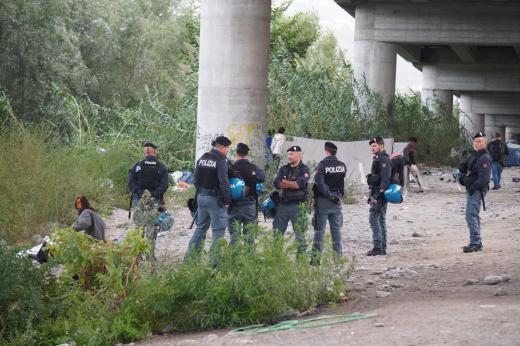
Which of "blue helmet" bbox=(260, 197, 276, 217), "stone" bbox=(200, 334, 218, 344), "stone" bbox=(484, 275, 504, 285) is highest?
"blue helmet" bbox=(260, 197, 276, 217)

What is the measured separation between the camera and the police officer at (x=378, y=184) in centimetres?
1545

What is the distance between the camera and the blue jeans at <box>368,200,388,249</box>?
15.7 meters

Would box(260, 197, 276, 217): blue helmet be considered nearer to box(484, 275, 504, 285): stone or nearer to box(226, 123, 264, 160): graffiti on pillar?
box(484, 275, 504, 285): stone

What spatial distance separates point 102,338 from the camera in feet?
34.4

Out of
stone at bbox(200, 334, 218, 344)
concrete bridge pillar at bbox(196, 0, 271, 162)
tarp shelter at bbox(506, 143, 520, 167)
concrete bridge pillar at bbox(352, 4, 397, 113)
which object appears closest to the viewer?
stone at bbox(200, 334, 218, 344)

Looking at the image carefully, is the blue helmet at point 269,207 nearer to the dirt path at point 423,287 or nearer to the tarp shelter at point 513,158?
the dirt path at point 423,287

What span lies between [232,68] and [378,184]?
5.26 m

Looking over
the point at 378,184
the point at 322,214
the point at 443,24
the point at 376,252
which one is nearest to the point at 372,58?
the point at 443,24

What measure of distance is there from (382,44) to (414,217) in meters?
19.1

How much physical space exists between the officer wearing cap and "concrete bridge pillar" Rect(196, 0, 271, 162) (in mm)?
5223

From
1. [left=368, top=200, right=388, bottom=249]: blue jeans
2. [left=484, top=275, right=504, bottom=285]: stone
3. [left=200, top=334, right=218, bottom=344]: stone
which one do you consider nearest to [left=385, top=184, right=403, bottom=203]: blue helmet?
[left=368, top=200, right=388, bottom=249]: blue jeans

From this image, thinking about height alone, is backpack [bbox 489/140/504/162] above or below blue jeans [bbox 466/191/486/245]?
above

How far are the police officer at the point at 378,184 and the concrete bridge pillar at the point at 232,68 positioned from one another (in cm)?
478

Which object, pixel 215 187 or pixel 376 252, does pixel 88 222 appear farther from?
pixel 376 252
